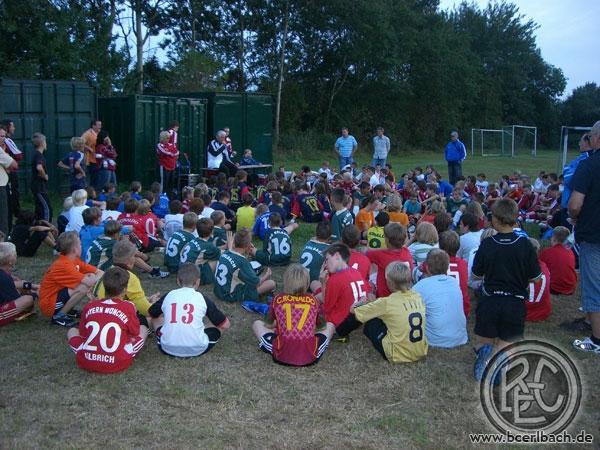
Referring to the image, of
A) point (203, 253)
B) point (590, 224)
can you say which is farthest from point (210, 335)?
point (590, 224)

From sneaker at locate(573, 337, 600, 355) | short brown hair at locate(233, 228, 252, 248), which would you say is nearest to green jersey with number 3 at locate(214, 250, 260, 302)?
short brown hair at locate(233, 228, 252, 248)

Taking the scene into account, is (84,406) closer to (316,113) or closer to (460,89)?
(316,113)

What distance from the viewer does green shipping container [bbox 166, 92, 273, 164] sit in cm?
1830

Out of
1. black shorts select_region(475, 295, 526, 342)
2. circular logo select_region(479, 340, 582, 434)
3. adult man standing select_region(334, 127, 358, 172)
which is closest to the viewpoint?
Answer: circular logo select_region(479, 340, 582, 434)

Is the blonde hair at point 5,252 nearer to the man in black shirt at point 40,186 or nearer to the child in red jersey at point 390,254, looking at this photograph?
the child in red jersey at point 390,254

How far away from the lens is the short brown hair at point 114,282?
540 cm

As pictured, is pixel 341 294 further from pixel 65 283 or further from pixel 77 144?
pixel 77 144

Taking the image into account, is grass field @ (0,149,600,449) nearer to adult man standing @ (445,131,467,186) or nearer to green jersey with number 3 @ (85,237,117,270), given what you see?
green jersey with number 3 @ (85,237,117,270)

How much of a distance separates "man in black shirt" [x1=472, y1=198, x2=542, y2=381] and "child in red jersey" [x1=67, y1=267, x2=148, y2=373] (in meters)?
3.05

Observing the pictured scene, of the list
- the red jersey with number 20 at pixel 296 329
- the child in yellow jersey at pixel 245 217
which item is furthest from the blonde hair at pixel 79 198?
the red jersey with number 20 at pixel 296 329

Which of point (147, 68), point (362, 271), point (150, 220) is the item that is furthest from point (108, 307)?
point (147, 68)

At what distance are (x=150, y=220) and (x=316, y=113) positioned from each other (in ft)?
96.3

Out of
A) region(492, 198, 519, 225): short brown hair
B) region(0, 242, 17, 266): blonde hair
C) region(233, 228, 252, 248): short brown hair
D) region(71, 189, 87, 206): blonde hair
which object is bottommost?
region(0, 242, 17, 266): blonde hair

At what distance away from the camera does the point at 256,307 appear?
7.08 metres
